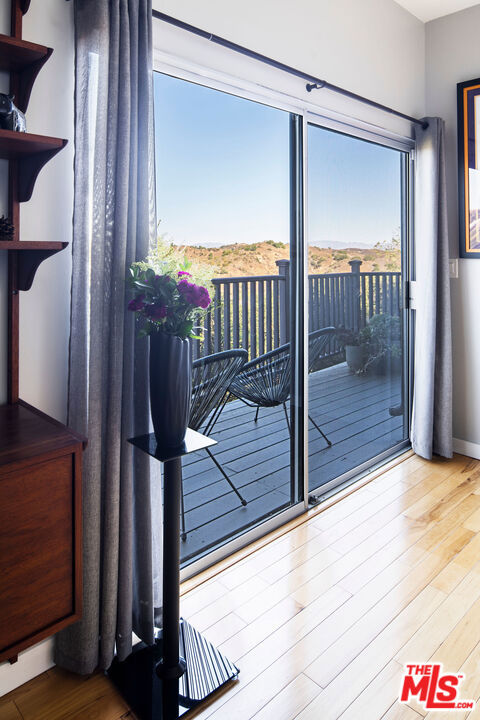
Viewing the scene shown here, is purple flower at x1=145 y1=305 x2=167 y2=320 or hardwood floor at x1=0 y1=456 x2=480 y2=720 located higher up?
purple flower at x1=145 y1=305 x2=167 y2=320

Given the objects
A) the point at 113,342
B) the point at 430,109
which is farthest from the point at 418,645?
the point at 430,109

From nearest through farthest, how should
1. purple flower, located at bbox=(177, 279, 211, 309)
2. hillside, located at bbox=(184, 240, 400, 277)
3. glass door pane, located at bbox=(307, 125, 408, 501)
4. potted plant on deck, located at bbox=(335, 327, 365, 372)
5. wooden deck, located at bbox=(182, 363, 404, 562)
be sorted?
1. purple flower, located at bbox=(177, 279, 211, 309)
2. hillside, located at bbox=(184, 240, 400, 277)
3. wooden deck, located at bbox=(182, 363, 404, 562)
4. glass door pane, located at bbox=(307, 125, 408, 501)
5. potted plant on deck, located at bbox=(335, 327, 365, 372)

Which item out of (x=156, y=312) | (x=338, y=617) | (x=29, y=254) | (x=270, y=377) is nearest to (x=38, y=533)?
(x=156, y=312)

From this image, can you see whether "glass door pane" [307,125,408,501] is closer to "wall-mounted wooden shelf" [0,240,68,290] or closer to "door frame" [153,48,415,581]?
"door frame" [153,48,415,581]

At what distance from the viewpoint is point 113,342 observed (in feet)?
5.18

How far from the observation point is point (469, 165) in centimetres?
322

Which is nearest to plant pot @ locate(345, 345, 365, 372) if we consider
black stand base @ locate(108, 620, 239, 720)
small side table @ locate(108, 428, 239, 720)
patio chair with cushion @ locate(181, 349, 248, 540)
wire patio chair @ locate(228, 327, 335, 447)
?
wire patio chair @ locate(228, 327, 335, 447)

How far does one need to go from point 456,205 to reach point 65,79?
2633mm

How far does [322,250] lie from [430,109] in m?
1.53

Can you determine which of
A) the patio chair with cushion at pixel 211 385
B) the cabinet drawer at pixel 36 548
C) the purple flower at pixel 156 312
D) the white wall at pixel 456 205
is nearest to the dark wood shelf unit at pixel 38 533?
the cabinet drawer at pixel 36 548

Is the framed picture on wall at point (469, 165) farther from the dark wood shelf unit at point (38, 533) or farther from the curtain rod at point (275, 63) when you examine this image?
the dark wood shelf unit at point (38, 533)

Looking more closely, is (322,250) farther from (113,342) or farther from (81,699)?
(81,699)

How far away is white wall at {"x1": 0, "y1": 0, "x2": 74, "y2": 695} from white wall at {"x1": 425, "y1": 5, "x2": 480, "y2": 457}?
261 centimetres

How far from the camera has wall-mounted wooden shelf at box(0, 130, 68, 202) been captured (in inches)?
50.7
